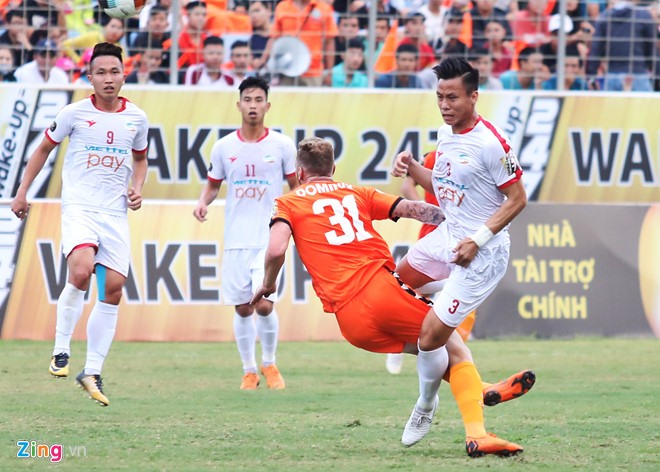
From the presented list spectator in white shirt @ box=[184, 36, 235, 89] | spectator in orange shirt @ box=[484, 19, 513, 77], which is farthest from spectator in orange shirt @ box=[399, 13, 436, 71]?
spectator in white shirt @ box=[184, 36, 235, 89]

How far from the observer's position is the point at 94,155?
9227 millimetres

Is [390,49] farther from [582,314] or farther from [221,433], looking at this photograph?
[221,433]

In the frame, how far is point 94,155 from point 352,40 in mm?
7317

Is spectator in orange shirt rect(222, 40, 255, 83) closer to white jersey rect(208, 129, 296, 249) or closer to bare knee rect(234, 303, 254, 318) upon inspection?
white jersey rect(208, 129, 296, 249)

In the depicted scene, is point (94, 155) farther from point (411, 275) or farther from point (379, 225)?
point (379, 225)

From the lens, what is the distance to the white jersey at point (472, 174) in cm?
709

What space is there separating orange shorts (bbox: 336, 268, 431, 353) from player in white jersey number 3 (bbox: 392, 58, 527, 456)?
0.33 ft

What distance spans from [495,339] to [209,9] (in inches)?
208

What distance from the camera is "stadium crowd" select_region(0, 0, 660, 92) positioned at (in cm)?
1567

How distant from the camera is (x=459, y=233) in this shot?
7332 millimetres

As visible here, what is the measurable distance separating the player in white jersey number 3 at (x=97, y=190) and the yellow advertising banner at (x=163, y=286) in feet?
17.0

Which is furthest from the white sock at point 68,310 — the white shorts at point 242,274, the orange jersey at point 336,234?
the orange jersey at point 336,234

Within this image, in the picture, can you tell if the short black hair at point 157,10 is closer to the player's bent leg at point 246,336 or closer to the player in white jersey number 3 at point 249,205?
the player in white jersey number 3 at point 249,205

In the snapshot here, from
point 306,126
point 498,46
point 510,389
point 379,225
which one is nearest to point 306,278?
point 379,225
